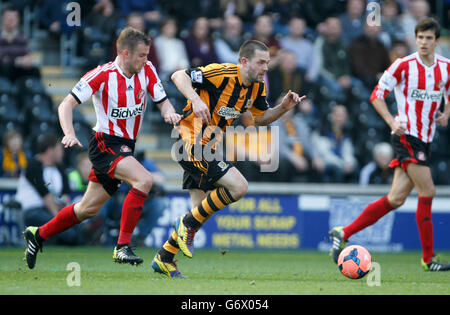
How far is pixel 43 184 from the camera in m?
11.3

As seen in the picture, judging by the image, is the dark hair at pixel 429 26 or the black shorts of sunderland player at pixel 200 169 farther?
the dark hair at pixel 429 26

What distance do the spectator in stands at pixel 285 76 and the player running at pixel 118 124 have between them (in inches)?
238

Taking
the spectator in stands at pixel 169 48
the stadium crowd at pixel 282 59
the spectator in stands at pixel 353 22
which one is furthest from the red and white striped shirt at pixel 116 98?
the spectator in stands at pixel 353 22

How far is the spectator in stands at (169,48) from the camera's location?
13.8m

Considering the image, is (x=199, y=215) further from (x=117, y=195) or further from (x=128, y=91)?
(x=117, y=195)

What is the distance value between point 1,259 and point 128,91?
313cm

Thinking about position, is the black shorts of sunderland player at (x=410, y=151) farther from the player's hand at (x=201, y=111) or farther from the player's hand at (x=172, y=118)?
the player's hand at (x=172, y=118)

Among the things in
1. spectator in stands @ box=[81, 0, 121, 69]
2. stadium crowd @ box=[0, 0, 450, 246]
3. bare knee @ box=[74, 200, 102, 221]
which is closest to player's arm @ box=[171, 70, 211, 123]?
bare knee @ box=[74, 200, 102, 221]

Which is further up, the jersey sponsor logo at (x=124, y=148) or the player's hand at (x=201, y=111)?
the player's hand at (x=201, y=111)

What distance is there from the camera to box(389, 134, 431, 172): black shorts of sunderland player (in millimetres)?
8484

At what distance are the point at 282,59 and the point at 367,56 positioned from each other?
1.81 metres

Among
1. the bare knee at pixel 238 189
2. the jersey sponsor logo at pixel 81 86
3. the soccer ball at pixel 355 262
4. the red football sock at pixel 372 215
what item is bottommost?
the soccer ball at pixel 355 262

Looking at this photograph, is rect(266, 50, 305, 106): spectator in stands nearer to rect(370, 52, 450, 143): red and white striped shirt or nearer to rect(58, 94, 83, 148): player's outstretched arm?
rect(370, 52, 450, 143): red and white striped shirt

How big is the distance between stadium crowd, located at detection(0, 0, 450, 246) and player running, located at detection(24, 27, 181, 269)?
432 cm
